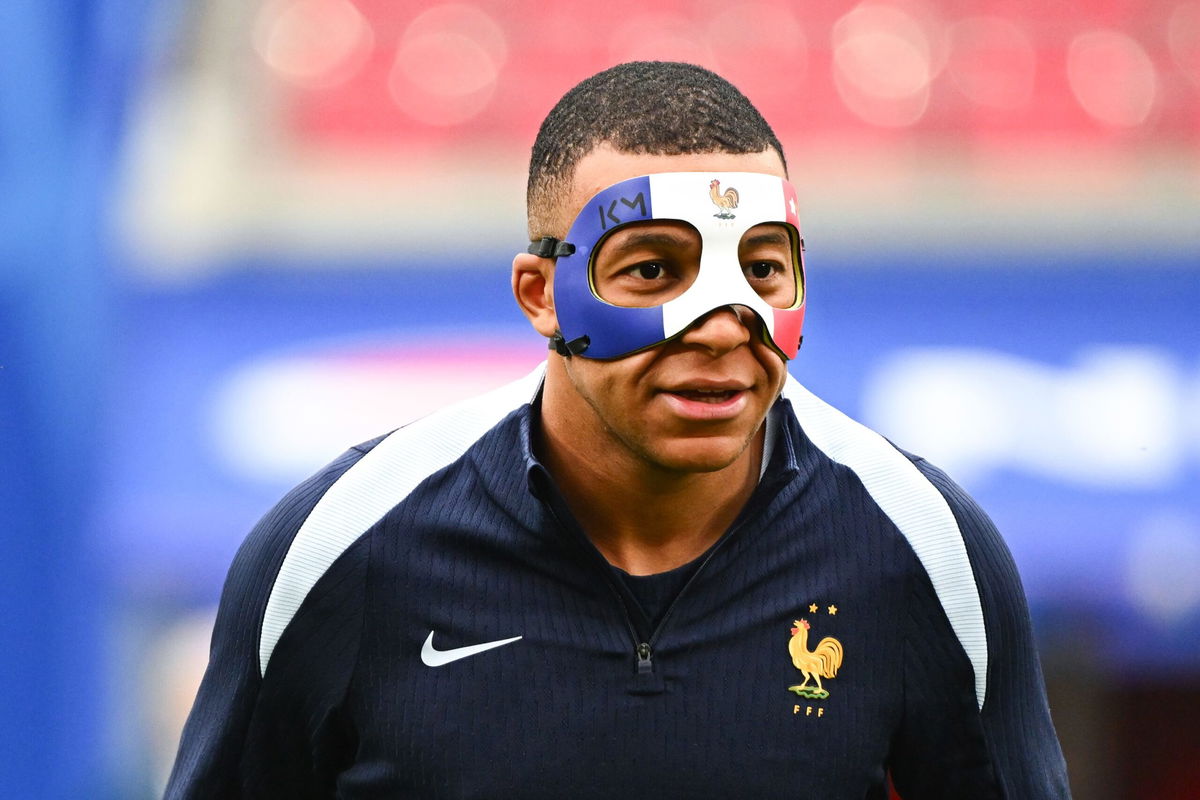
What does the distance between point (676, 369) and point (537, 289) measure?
0.34 m

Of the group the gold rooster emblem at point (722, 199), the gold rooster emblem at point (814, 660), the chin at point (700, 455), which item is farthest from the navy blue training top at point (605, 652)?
the gold rooster emblem at point (722, 199)

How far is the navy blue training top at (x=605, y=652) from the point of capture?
6.86 feet

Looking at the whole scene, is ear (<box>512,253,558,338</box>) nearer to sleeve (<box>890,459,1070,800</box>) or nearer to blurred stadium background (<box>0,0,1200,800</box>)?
sleeve (<box>890,459,1070,800</box>)

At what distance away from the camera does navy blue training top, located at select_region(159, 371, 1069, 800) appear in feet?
6.86

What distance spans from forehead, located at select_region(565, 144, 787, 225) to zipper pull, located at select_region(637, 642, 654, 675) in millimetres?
636

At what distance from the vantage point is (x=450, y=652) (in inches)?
85.1

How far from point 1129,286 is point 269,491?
3021mm

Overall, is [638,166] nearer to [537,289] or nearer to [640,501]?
[537,289]

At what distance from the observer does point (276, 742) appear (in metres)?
2.23

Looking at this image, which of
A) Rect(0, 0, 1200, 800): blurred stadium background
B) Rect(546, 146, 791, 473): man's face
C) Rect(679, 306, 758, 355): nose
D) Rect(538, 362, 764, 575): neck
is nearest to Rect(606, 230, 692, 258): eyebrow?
Rect(546, 146, 791, 473): man's face

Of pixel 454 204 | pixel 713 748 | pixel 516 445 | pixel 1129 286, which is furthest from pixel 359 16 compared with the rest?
pixel 713 748

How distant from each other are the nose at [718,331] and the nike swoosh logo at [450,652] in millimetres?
491

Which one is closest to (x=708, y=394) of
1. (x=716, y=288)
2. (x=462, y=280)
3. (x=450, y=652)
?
(x=716, y=288)

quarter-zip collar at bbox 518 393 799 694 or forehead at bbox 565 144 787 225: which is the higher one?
forehead at bbox 565 144 787 225
